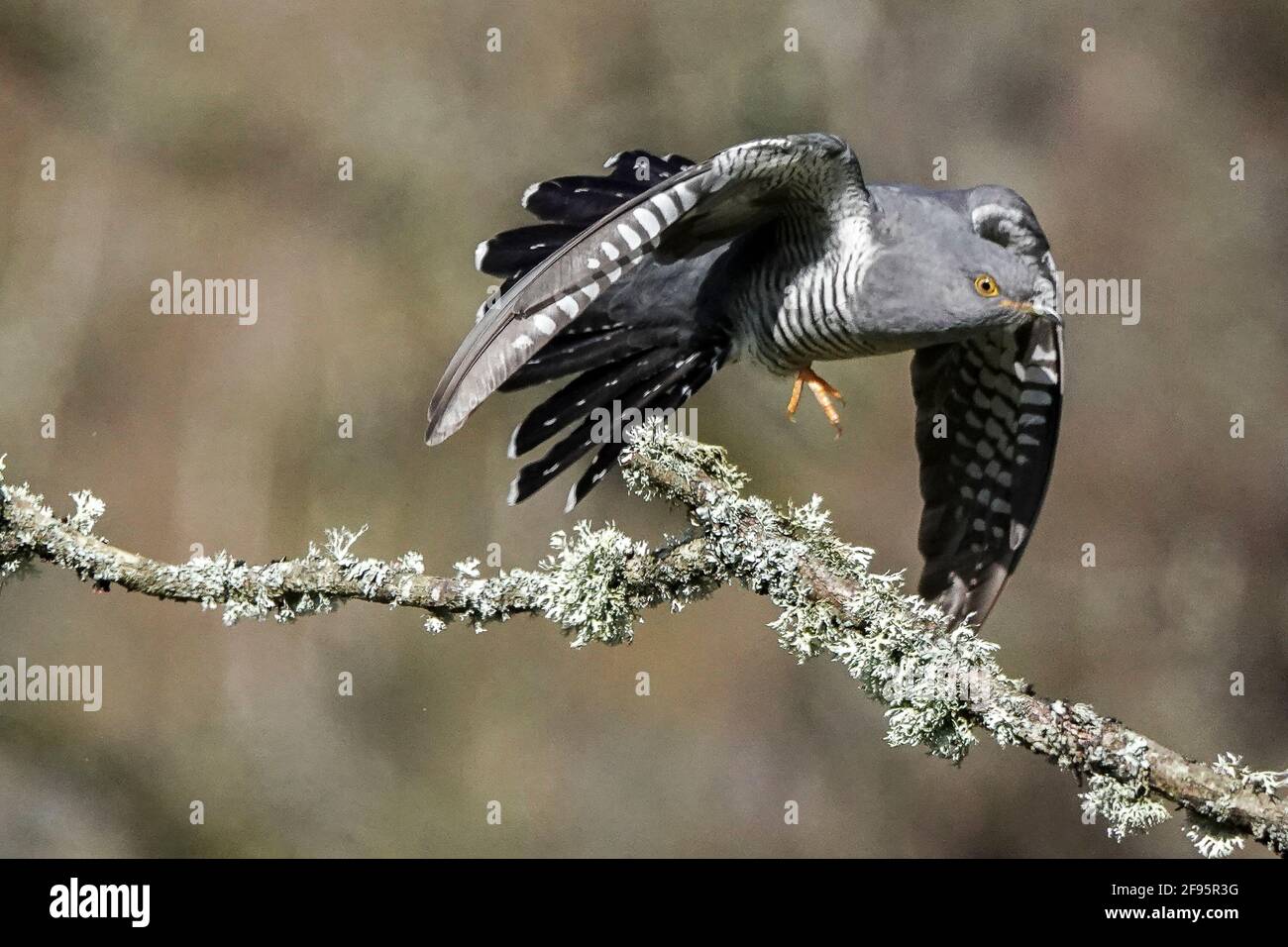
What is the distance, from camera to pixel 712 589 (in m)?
2.40

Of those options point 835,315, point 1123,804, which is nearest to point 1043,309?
point 835,315

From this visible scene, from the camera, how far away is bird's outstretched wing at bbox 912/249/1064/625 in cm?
353

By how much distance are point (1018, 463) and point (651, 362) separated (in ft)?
3.45

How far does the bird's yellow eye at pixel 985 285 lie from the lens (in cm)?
314

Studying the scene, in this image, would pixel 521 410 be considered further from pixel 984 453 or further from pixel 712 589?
pixel 712 589

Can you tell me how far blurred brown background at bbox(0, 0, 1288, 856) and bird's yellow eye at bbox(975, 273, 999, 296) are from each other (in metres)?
2.78

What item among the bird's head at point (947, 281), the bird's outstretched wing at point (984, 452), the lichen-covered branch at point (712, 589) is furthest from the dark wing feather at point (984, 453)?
the lichen-covered branch at point (712, 589)

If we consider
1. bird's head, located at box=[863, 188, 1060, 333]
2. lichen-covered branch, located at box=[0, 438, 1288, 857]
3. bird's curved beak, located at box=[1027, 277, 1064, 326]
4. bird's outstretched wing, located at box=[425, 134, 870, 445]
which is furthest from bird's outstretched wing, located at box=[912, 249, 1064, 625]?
lichen-covered branch, located at box=[0, 438, 1288, 857]

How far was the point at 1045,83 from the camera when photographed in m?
6.56

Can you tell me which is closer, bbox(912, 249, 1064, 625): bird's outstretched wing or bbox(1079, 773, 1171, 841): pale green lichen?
bbox(1079, 773, 1171, 841): pale green lichen

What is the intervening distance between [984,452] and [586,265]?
1.63m

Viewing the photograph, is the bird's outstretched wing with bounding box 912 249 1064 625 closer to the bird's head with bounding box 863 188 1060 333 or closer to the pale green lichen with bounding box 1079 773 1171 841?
the bird's head with bounding box 863 188 1060 333

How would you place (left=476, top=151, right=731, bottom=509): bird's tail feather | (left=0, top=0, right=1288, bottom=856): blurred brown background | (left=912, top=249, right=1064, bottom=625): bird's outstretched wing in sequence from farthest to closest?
(left=0, top=0, right=1288, bottom=856): blurred brown background
(left=912, top=249, right=1064, bottom=625): bird's outstretched wing
(left=476, top=151, right=731, bottom=509): bird's tail feather

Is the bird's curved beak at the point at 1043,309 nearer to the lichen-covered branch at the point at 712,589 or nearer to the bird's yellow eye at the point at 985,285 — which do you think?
the bird's yellow eye at the point at 985,285
